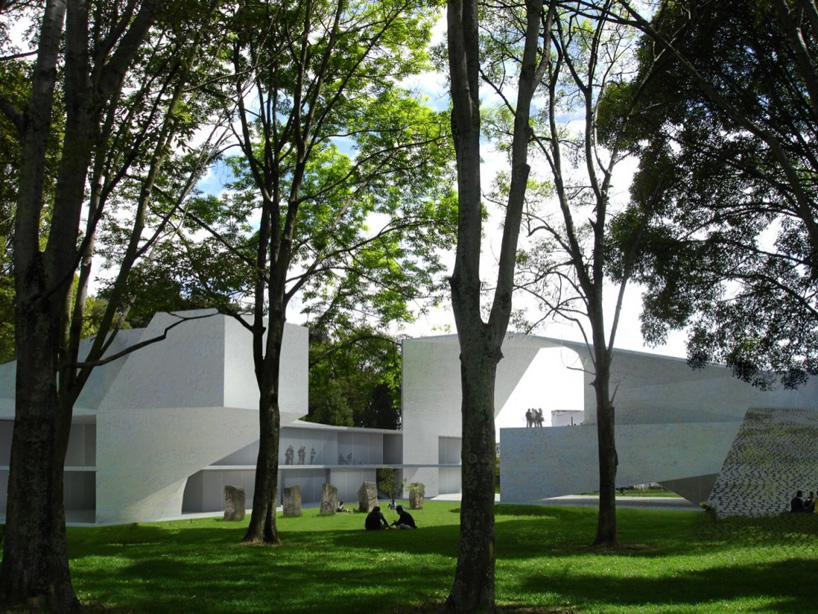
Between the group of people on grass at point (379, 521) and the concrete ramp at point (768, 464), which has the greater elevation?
the concrete ramp at point (768, 464)

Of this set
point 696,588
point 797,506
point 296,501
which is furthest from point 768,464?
point 696,588

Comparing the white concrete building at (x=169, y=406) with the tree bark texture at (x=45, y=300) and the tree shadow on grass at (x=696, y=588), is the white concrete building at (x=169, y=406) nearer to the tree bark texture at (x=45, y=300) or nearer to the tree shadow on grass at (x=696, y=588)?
the tree bark texture at (x=45, y=300)

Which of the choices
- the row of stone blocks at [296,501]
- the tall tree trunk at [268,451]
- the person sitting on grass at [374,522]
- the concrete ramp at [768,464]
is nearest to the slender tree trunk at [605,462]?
the person sitting on grass at [374,522]

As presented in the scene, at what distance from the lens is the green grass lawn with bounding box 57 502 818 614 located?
898cm

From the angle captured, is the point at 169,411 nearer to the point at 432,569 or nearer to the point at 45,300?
the point at 432,569

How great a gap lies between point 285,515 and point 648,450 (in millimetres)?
12185

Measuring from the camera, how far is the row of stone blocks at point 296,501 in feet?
74.0

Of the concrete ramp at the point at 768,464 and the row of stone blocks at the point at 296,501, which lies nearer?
the concrete ramp at the point at 768,464

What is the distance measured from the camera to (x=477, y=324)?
332 inches

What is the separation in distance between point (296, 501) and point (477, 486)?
17.0m

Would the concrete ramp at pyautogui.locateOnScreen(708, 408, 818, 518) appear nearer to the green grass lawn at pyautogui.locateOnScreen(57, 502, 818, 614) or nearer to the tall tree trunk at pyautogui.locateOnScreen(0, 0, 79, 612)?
the green grass lawn at pyautogui.locateOnScreen(57, 502, 818, 614)

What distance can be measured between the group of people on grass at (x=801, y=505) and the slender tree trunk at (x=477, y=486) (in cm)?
1569

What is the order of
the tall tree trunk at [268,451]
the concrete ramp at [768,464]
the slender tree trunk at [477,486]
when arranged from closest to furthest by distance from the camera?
the slender tree trunk at [477,486] → the tall tree trunk at [268,451] → the concrete ramp at [768,464]

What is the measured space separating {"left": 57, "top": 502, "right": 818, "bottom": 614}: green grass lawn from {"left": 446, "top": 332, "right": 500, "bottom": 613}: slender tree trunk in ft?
2.14
